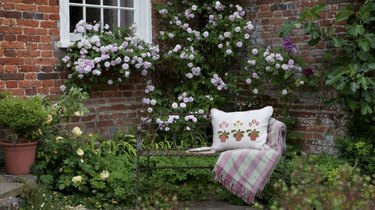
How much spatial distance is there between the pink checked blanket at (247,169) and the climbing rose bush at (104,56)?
180cm

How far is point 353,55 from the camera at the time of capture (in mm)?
5965

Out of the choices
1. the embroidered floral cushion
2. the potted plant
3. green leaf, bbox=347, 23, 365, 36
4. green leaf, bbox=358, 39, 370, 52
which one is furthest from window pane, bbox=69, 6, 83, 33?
green leaf, bbox=358, 39, 370, 52

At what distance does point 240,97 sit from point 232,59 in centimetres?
55

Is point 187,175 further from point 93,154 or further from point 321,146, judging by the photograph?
point 321,146

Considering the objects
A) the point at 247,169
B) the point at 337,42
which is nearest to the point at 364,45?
the point at 337,42

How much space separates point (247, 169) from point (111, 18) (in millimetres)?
2906

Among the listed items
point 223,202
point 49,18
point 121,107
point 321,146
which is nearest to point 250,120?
point 223,202

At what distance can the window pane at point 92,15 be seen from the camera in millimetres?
6656

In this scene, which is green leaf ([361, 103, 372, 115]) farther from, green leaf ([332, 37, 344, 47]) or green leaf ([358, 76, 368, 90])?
green leaf ([332, 37, 344, 47])

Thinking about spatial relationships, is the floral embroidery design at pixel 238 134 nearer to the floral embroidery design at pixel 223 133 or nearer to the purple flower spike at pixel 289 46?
the floral embroidery design at pixel 223 133

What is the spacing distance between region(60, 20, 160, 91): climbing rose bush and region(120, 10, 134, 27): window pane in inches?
14.6

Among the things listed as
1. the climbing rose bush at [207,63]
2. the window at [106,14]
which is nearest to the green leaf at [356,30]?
the climbing rose bush at [207,63]

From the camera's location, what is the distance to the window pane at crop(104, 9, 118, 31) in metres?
6.88

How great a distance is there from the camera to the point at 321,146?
6.62 metres
